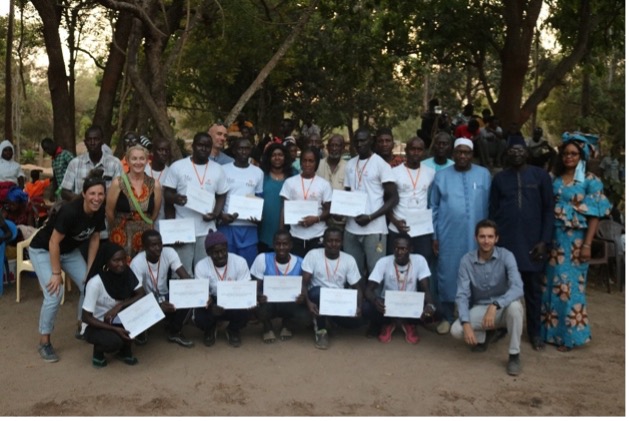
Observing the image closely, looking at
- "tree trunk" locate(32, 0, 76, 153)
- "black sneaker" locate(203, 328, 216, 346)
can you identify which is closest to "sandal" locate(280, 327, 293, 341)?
"black sneaker" locate(203, 328, 216, 346)

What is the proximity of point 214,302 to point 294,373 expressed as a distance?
100 cm

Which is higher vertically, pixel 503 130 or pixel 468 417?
pixel 503 130

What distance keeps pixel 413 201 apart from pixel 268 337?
173cm

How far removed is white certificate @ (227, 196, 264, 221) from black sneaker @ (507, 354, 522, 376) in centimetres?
239

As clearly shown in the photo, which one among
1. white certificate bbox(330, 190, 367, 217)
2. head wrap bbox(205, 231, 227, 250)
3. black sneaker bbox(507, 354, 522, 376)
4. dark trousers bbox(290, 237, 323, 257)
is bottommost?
black sneaker bbox(507, 354, 522, 376)

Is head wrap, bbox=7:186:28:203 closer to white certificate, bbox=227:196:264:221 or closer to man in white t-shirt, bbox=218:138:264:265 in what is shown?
man in white t-shirt, bbox=218:138:264:265

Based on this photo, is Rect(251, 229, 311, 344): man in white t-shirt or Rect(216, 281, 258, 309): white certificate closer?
Rect(216, 281, 258, 309): white certificate

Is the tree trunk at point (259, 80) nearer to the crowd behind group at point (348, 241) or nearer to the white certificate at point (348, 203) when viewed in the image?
the crowd behind group at point (348, 241)

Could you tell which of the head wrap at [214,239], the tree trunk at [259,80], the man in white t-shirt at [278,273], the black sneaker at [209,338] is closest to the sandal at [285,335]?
the man in white t-shirt at [278,273]

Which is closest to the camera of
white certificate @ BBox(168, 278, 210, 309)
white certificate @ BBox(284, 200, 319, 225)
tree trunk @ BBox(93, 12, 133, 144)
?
white certificate @ BBox(168, 278, 210, 309)

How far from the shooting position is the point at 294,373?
5012 mm

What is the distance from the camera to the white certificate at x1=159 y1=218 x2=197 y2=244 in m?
5.61

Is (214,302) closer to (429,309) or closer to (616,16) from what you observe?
(429,309)

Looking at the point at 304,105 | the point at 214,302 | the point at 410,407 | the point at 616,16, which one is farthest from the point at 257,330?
the point at 304,105
